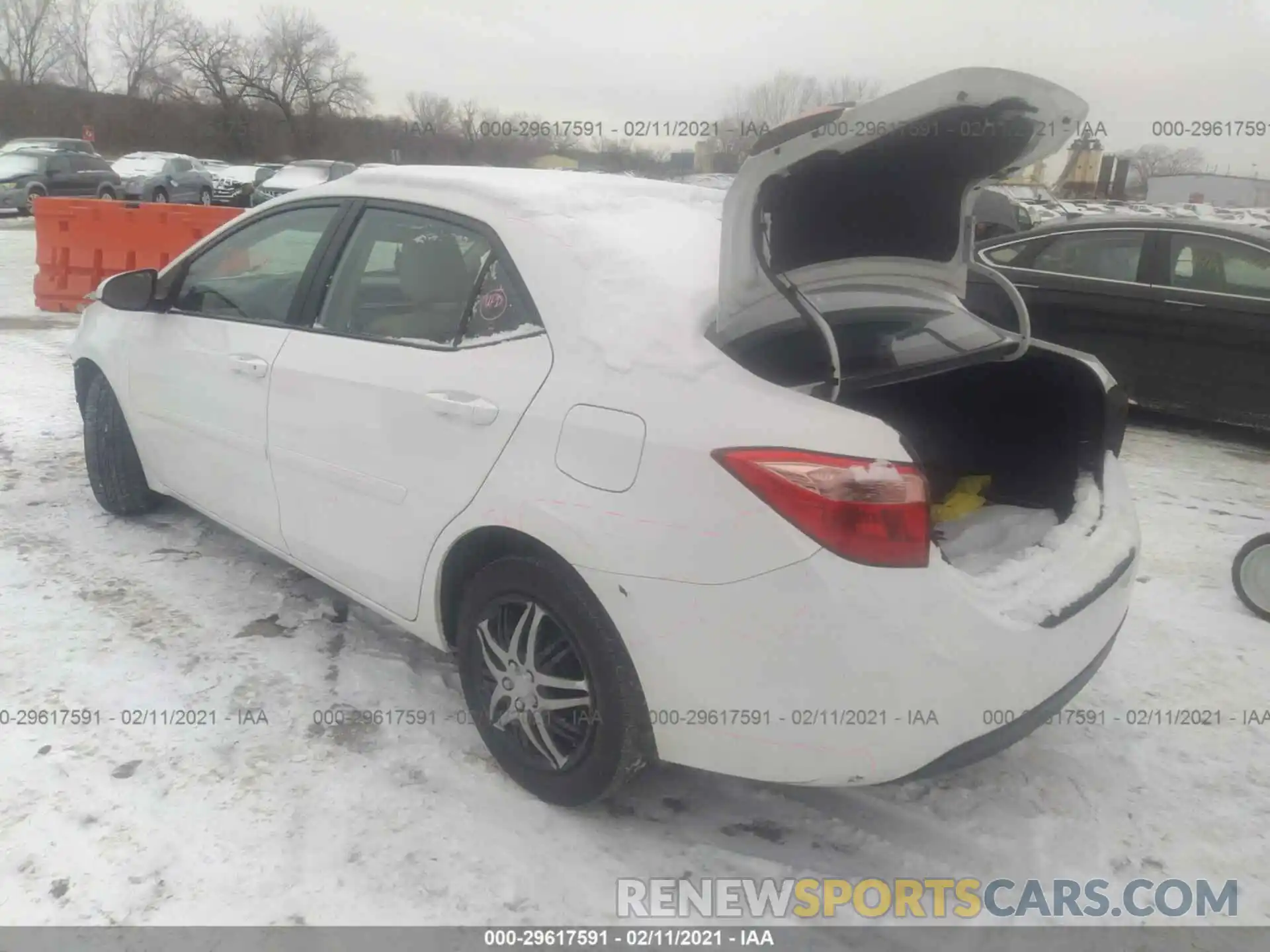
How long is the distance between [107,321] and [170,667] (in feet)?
6.01

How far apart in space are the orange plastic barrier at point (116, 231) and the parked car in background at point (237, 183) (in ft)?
51.3

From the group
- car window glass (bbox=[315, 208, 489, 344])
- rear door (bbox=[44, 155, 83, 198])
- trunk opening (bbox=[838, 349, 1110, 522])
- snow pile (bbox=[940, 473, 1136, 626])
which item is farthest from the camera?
rear door (bbox=[44, 155, 83, 198])

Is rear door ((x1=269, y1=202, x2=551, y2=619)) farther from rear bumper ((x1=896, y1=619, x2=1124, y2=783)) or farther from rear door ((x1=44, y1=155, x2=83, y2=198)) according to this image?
rear door ((x1=44, y1=155, x2=83, y2=198))

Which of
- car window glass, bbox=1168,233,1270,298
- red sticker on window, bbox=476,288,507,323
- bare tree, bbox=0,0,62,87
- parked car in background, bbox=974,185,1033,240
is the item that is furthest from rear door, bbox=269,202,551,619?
bare tree, bbox=0,0,62,87

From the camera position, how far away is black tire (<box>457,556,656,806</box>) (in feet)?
7.20

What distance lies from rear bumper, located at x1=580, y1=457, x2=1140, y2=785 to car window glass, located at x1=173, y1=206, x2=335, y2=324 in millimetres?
1756

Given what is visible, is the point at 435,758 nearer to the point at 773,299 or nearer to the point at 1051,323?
the point at 773,299

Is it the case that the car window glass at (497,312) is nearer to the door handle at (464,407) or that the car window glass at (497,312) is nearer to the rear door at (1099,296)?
the door handle at (464,407)

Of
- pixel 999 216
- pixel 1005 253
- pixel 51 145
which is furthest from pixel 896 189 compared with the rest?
pixel 51 145

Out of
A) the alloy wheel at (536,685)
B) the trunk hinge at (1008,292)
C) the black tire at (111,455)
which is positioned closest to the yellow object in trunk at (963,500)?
the trunk hinge at (1008,292)

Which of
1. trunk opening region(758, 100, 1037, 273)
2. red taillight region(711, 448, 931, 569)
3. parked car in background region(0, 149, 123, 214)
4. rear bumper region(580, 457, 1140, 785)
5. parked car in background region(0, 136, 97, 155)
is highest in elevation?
parked car in background region(0, 136, 97, 155)

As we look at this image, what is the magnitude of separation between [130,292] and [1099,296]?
600 centimetres

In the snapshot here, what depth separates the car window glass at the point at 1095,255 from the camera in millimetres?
6445

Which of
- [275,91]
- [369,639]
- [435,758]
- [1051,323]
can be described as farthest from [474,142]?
[275,91]
